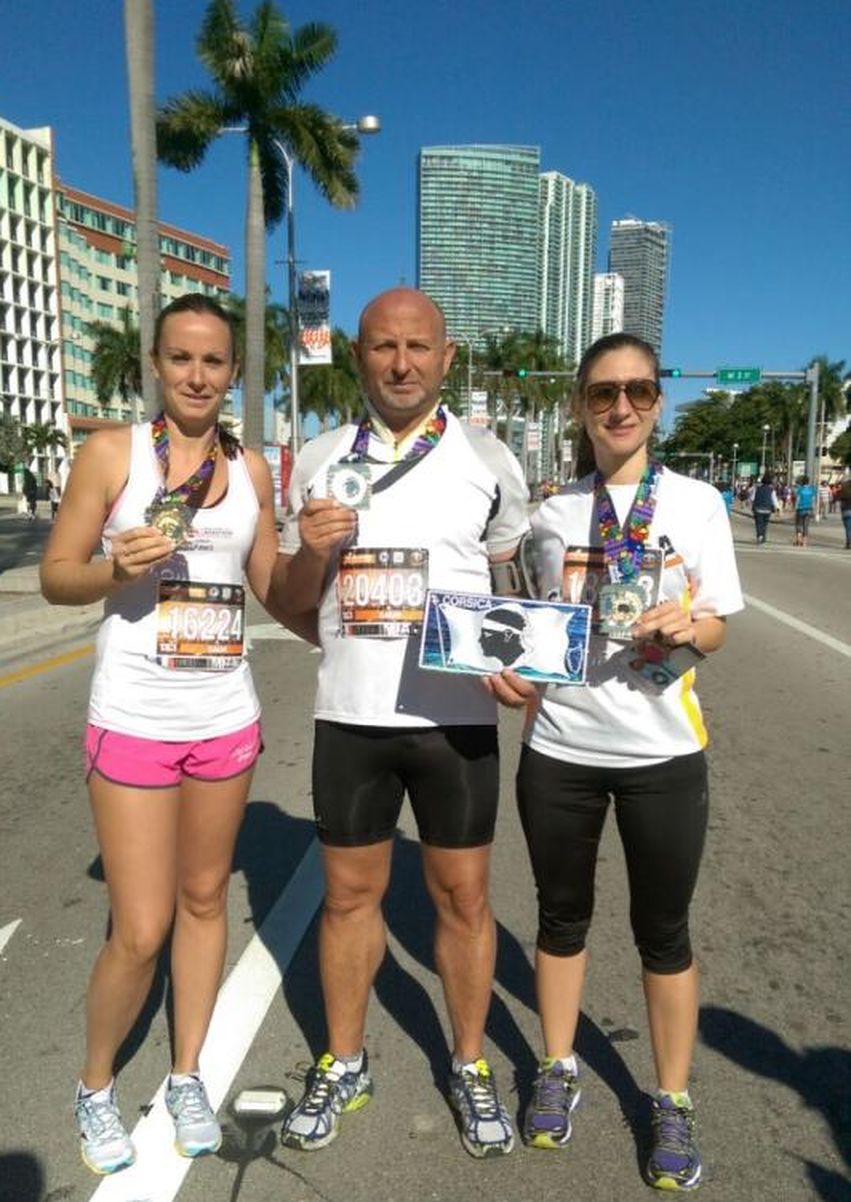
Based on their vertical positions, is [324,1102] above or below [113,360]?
below

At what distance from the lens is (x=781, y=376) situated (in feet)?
120

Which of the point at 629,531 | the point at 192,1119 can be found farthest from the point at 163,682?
the point at 629,531

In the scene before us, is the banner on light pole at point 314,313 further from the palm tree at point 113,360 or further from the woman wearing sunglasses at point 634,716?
the palm tree at point 113,360

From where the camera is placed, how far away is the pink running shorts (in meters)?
2.41

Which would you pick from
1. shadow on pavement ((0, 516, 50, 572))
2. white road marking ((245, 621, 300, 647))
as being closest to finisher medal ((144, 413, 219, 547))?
white road marking ((245, 621, 300, 647))

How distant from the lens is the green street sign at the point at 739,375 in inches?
1545

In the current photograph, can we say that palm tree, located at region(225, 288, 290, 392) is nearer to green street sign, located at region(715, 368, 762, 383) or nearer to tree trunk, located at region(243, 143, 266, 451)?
green street sign, located at region(715, 368, 762, 383)

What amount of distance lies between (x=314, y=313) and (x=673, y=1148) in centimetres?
2946

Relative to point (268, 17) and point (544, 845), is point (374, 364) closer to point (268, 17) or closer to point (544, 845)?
point (544, 845)

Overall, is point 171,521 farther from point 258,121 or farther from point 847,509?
point 258,121

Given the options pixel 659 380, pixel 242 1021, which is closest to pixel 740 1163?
pixel 242 1021

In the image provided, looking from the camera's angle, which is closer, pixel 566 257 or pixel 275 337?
pixel 275 337

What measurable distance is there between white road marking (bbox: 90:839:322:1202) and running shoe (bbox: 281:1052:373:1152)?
26 centimetres

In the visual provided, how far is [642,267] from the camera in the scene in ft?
390
